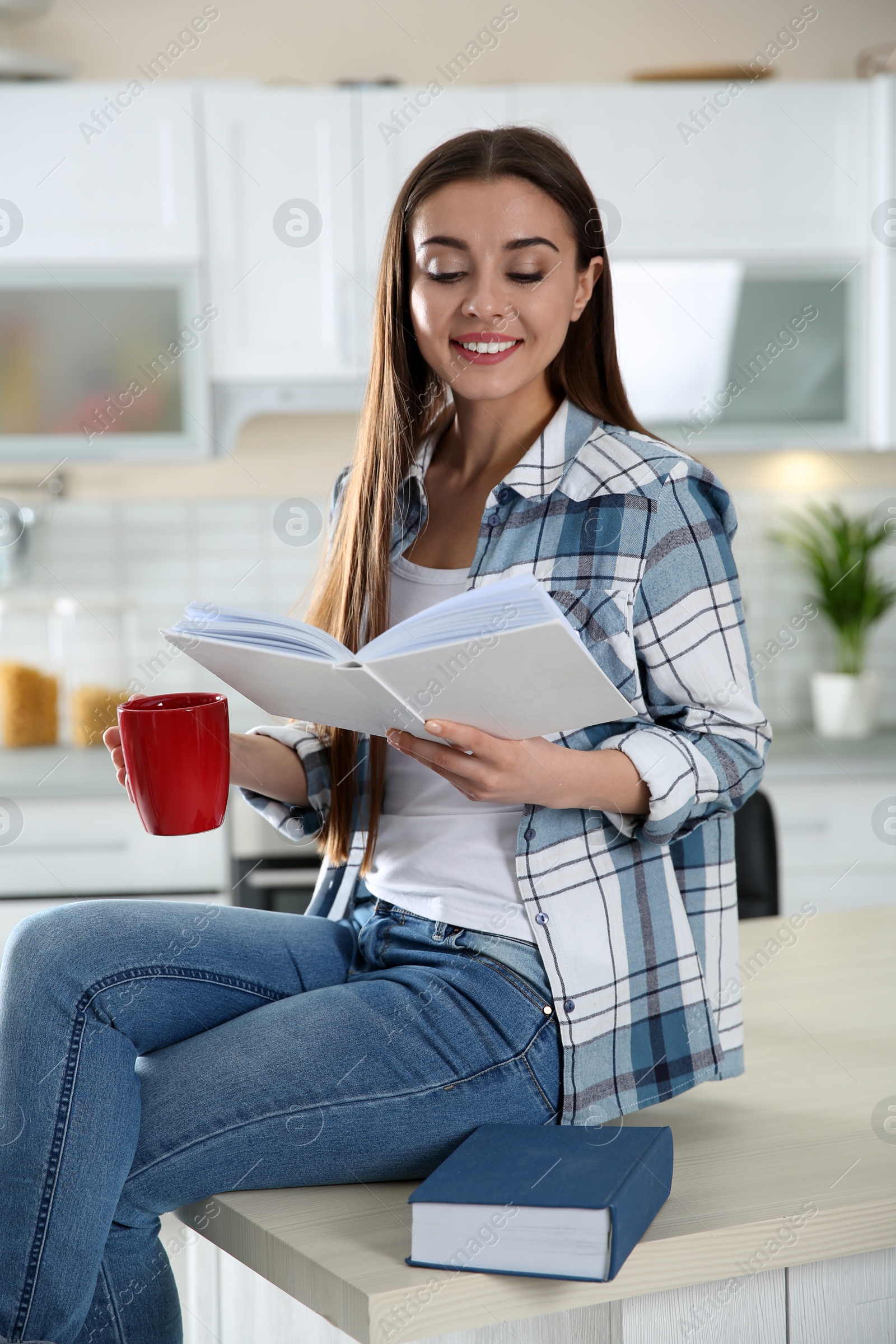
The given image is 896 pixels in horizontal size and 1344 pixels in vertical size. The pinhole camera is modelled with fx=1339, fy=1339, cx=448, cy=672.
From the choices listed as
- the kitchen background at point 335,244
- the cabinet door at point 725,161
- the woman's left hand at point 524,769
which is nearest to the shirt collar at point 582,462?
the woman's left hand at point 524,769

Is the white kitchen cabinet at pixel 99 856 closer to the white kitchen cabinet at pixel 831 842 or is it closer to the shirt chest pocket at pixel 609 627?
the white kitchen cabinet at pixel 831 842

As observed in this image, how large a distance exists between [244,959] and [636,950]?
33cm

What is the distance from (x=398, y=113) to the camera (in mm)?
2686

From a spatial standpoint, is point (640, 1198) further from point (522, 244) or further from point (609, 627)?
point (522, 244)

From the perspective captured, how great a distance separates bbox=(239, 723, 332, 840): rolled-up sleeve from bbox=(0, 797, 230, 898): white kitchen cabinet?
4.23 ft

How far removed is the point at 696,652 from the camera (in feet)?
3.70

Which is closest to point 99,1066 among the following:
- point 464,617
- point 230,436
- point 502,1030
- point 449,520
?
point 502,1030

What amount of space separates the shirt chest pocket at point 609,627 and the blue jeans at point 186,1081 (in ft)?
0.78

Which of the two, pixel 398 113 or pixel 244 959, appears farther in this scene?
pixel 398 113

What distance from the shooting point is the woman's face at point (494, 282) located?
1.20 meters

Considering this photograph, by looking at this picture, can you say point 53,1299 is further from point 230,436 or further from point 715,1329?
point 230,436

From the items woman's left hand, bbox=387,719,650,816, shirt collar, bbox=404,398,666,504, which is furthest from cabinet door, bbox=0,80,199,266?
woman's left hand, bbox=387,719,650,816

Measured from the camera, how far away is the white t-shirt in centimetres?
110

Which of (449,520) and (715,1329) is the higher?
(449,520)
